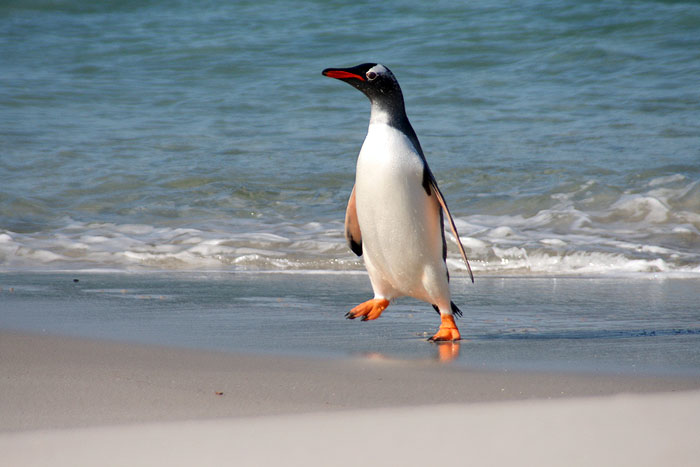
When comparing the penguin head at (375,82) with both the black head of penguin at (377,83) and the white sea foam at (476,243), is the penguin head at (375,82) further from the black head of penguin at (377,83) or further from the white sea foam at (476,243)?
the white sea foam at (476,243)

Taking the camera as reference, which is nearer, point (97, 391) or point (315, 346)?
point (97, 391)

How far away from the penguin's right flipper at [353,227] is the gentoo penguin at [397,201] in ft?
0.43

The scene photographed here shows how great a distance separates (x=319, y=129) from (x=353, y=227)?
22.5 ft

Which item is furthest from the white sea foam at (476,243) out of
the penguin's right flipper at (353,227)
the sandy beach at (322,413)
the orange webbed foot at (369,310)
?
the sandy beach at (322,413)

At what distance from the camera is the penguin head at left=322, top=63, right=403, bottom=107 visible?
3.11 metres

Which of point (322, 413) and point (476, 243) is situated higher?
point (322, 413)

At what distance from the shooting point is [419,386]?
2.20 metres

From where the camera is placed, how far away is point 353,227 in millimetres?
3406

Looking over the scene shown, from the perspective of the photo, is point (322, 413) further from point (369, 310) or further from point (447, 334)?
point (369, 310)

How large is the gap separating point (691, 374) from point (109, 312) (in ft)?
7.15

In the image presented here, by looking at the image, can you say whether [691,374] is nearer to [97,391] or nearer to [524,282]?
[97,391]

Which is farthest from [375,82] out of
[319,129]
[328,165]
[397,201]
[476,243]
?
[319,129]

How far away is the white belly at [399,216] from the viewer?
→ 121 inches

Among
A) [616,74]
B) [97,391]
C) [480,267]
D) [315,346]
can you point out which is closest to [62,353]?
[97,391]
